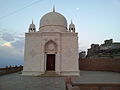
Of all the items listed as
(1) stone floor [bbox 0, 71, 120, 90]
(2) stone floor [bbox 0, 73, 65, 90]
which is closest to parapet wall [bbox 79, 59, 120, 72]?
(1) stone floor [bbox 0, 71, 120, 90]

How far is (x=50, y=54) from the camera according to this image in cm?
1711

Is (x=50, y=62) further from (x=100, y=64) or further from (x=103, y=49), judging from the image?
(x=103, y=49)

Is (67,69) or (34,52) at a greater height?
(34,52)

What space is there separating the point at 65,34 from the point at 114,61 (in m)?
11.0

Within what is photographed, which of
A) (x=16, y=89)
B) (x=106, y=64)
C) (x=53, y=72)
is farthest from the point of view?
(x=106, y=64)

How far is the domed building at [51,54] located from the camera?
53.3 ft

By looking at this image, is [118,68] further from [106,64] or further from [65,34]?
[65,34]

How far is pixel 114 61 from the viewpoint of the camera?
22.6m

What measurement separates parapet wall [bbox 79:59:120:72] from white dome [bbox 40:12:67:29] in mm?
10584

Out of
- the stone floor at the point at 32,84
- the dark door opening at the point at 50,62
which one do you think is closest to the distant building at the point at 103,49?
the dark door opening at the point at 50,62

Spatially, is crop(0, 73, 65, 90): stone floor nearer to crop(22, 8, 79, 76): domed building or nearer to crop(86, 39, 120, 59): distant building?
crop(22, 8, 79, 76): domed building

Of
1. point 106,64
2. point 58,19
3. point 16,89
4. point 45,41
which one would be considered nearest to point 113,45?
point 106,64

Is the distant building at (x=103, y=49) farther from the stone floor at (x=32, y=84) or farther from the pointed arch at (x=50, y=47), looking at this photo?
the stone floor at (x=32, y=84)

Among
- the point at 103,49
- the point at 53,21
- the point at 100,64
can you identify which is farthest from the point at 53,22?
the point at 103,49
